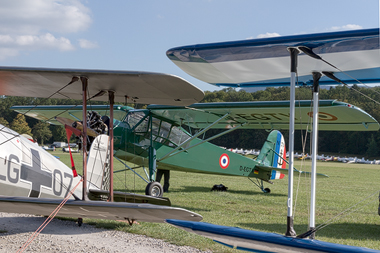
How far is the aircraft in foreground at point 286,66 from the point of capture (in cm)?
269

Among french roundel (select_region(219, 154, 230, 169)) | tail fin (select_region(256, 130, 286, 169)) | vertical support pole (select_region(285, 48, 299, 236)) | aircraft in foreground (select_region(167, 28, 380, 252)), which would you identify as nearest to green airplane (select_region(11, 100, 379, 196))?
french roundel (select_region(219, 154, 230, 169))

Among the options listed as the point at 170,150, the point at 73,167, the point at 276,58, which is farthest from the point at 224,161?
the point at 276,58

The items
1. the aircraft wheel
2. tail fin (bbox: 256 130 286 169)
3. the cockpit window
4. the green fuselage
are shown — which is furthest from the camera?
tail fin (bbox: 256 130 286 169)

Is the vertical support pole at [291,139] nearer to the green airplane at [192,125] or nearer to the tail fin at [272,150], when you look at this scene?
the green airplane at [192,125]

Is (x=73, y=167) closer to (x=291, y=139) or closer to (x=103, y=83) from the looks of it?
(x=103, y=83)

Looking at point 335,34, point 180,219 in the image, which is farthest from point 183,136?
point 335,34

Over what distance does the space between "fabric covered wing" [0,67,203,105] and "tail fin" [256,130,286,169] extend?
28.7ft

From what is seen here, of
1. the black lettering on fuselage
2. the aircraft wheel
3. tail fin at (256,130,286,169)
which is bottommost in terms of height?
the aircraft wheel

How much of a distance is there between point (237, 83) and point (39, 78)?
2.32 meters

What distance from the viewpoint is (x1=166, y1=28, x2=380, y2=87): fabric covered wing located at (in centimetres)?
276

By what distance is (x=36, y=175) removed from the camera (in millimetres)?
4750

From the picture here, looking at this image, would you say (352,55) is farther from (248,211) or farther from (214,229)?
(248,211)

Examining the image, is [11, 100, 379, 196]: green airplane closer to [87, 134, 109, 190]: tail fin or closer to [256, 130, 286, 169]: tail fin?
[256, 130, 286, 169]: tail fin

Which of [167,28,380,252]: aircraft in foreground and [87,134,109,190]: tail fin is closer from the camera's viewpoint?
[167,28,380,252]: aircraft in foreground
